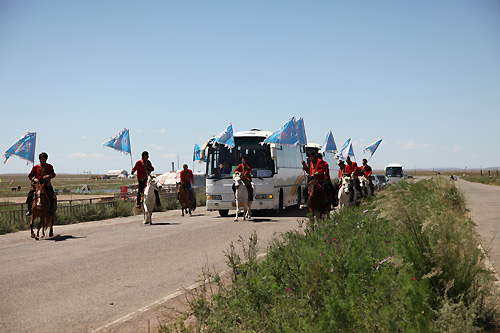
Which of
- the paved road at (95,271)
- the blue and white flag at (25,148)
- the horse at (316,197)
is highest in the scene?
the blue and white flag at (25,148)

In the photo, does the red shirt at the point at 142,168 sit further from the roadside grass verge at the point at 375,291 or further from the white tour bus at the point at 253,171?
the roadside grass verge at the point at 375,291

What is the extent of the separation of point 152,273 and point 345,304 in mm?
5629

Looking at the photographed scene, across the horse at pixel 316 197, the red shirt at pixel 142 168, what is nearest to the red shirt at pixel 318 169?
the horse at pixel 316 197

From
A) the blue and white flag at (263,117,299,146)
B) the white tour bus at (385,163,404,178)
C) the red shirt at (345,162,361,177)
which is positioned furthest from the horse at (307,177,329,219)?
the white tour bus at (385,163,404,178)

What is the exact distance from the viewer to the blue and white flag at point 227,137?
22811 millimetres

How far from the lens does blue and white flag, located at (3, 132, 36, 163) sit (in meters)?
17.7

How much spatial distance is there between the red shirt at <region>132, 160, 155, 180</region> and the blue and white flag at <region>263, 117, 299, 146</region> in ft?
15.1

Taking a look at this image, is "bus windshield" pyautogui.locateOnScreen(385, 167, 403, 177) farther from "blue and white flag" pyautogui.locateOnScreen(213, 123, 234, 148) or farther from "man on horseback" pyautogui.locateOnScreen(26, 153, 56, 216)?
"man on horseback" pyautogui.locateOnScreen(26, 153, 56, 216)

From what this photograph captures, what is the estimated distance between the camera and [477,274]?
18.6ft

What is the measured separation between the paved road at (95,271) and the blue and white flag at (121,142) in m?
8.42

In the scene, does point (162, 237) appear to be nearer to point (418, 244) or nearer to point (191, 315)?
point (191, 315)

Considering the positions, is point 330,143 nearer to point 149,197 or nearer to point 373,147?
point 373,147

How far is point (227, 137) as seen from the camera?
22.9m

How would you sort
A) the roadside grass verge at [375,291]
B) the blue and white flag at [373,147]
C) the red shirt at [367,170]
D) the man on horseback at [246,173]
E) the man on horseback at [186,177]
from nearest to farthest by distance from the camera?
the roadside grass verge at [375,291], the man on horseback at [246,173], the man on horseback at [186,177], the red shirt at [367,170], the blue and white flag at [373,147]
